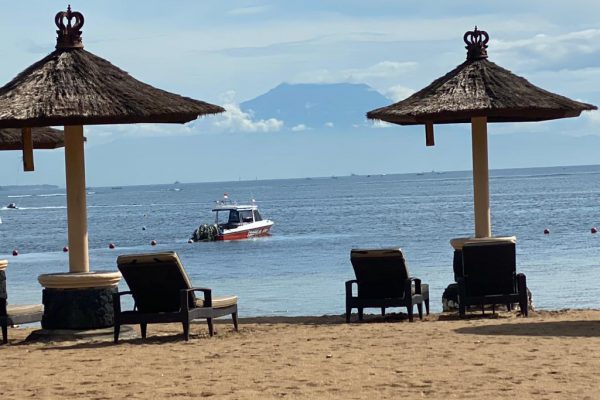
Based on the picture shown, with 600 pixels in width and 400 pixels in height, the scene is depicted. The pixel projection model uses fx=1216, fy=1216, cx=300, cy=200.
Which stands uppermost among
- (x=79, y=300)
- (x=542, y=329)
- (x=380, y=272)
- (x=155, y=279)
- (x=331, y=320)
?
(x=155, y=279)

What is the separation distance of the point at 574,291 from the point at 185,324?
34.2 ft

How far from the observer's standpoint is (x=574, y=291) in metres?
19.4

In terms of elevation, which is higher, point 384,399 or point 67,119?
point 67,119

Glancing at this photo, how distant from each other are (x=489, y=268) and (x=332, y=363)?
345 centimetres

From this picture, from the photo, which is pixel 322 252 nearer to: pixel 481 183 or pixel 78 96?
pixel 481 183

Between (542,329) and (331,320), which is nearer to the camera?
(542,329)

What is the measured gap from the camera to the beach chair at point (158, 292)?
406 inches

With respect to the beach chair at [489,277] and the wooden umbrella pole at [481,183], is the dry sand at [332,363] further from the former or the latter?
the wooden umbrella pole at [481,183]

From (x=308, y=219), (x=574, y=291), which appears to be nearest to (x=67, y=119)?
(x=574, y=291)

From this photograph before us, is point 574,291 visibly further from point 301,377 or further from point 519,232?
point 519,232

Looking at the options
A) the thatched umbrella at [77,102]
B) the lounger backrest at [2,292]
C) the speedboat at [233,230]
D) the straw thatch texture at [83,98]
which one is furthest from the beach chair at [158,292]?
the speedboat at [233,230]

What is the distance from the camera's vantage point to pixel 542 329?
1041 cm

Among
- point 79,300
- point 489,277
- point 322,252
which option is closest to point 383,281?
Answer: point 489,277

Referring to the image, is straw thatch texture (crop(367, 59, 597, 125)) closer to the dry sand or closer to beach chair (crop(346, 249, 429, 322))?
beach chair (crop(346, 249, 429, 322))
